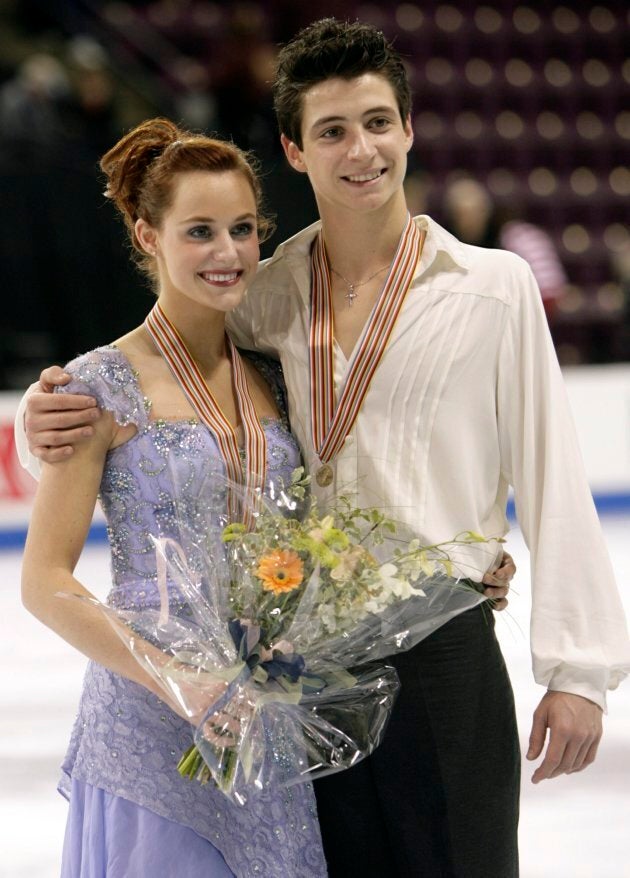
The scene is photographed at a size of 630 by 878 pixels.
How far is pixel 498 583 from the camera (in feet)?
7.39

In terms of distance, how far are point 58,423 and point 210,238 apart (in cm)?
42

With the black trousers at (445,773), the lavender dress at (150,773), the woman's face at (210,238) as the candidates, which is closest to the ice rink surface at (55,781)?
the black trousers at (445,773)

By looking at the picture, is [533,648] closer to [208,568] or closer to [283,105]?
[208,568]

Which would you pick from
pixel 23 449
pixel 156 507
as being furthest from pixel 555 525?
pixel 23 449

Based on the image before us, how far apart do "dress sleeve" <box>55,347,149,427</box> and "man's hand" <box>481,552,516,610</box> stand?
2.12ft

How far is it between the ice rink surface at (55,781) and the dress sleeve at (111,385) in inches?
35.8

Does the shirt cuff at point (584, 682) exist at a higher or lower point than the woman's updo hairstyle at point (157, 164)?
lower

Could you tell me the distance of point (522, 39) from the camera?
35.5 feet

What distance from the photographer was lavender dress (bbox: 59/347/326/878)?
84.7 inches

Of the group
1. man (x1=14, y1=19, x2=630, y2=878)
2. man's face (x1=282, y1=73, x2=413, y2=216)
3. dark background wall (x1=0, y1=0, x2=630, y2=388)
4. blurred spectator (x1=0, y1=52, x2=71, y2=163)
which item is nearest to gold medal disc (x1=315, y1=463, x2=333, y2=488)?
man (x1=14, y1=19, x2=630, y2=878)

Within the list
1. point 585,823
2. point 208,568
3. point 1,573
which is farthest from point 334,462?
point 1,573

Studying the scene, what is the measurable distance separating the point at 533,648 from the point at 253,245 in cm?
84

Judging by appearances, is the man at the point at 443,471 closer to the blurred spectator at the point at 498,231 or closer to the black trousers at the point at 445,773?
the black trousers at the point at 445,773

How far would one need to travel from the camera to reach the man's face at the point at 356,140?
2252 millimetres
